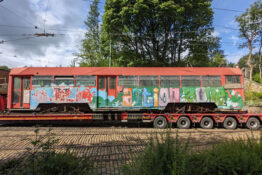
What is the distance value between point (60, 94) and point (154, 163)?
8585 mm

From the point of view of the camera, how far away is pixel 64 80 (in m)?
9.82

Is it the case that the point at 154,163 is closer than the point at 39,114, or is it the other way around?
the point at 154,163

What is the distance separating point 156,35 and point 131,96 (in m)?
12.5

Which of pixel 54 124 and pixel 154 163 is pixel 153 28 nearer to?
pixel 54 124

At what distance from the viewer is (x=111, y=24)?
18.0 meters

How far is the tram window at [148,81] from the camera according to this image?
993 cm

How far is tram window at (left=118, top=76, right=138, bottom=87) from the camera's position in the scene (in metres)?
9.97

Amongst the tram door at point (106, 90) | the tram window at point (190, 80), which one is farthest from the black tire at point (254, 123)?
the tram door at point (106, 90)

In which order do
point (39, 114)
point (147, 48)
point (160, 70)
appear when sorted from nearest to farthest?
point (39, 114) → point (160, 70) → point (147, 48)

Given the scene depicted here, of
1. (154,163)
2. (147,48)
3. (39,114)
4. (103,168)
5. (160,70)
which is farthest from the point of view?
(147,48)

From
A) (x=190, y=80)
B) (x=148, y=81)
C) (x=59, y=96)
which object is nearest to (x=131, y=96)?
(x=148, y=81)

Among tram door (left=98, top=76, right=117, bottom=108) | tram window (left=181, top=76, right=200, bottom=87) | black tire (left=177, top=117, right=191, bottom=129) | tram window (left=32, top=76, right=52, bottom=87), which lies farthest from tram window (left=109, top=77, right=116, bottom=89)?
black tire (left=177, top=117, right=191, bottom=129)

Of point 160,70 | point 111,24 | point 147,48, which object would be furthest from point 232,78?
point 111,24

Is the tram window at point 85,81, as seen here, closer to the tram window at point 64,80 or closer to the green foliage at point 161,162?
the tram window at point 64,80
